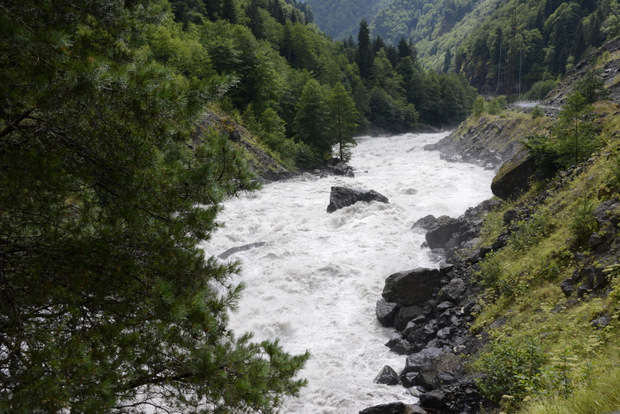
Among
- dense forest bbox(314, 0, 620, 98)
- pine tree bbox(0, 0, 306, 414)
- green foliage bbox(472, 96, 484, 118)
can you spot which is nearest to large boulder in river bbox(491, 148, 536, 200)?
pine tree bbox(0, 0, 306, 414)

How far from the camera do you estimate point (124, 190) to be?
4.43 meters

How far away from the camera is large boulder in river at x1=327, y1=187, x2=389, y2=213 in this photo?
68.9 feet

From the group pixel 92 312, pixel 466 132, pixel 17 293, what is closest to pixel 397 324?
pixel 92 312

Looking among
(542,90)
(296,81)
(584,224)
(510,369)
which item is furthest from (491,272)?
(542,90)

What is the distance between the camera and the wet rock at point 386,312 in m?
11.1

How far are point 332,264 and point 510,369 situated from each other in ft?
30.1

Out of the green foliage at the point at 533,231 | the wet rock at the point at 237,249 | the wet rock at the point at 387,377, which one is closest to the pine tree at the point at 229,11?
the wet rock at the point at 237,249

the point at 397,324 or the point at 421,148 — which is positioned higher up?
the point at 421,148

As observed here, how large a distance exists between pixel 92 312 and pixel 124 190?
1.47 m

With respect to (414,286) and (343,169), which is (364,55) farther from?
(414,286)

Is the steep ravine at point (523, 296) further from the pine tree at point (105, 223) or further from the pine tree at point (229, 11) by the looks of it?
the pine tree at point (229, 11)

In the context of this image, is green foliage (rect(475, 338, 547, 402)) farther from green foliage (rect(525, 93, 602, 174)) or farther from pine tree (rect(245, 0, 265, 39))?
pine tree (rect(245, 0, 265, 39))

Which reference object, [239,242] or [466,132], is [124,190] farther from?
[466,132]

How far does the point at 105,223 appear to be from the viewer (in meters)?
→ 4.58
